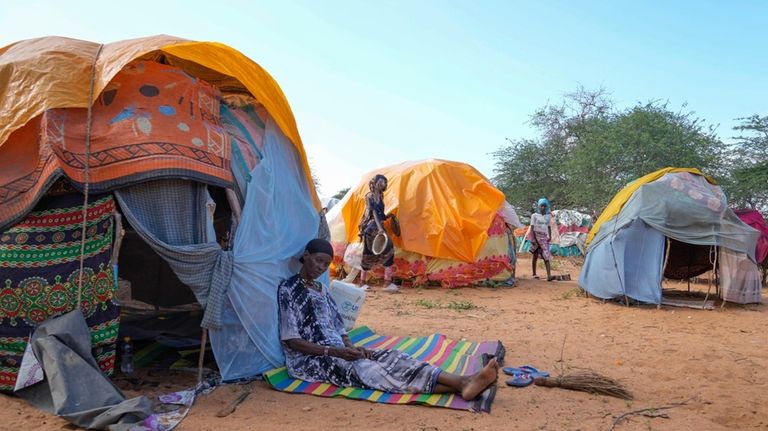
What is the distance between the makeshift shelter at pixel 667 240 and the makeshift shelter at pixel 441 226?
242cm

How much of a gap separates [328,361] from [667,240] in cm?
679

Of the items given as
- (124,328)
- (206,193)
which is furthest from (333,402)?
(124,328)

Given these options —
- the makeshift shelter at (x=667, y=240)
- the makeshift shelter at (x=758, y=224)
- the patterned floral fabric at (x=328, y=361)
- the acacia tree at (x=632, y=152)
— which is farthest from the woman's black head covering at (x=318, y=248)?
the acacia tree at (x=632, y=152)

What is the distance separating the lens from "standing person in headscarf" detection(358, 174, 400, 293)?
953cm

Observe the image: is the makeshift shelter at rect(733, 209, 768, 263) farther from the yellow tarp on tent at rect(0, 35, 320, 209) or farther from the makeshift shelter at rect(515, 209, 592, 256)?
the makeshift shelter at rect(515, 209, 592, 256)

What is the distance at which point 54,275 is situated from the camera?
12.1ft

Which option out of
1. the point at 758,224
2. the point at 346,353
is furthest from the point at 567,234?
the point at 346,353

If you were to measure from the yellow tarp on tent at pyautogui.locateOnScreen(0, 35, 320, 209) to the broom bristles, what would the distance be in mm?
3041

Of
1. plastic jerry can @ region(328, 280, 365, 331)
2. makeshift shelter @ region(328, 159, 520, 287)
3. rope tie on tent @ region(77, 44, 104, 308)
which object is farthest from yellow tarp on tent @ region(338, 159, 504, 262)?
rope tie on tent @ region(77, 44, 104, 308)

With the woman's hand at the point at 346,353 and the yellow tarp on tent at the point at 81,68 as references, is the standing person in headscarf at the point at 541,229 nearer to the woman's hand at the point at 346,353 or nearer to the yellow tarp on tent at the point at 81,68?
the yellow tarp on tent at the point at 81,68

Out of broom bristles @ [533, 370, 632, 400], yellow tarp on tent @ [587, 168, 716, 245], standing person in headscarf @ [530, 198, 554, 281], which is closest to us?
broom bristles @ [533, 370, 632, 400]

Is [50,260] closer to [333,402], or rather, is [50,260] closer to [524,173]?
[333,402]

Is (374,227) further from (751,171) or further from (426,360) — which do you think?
(751,171)

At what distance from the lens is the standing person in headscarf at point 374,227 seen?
31.3ft
